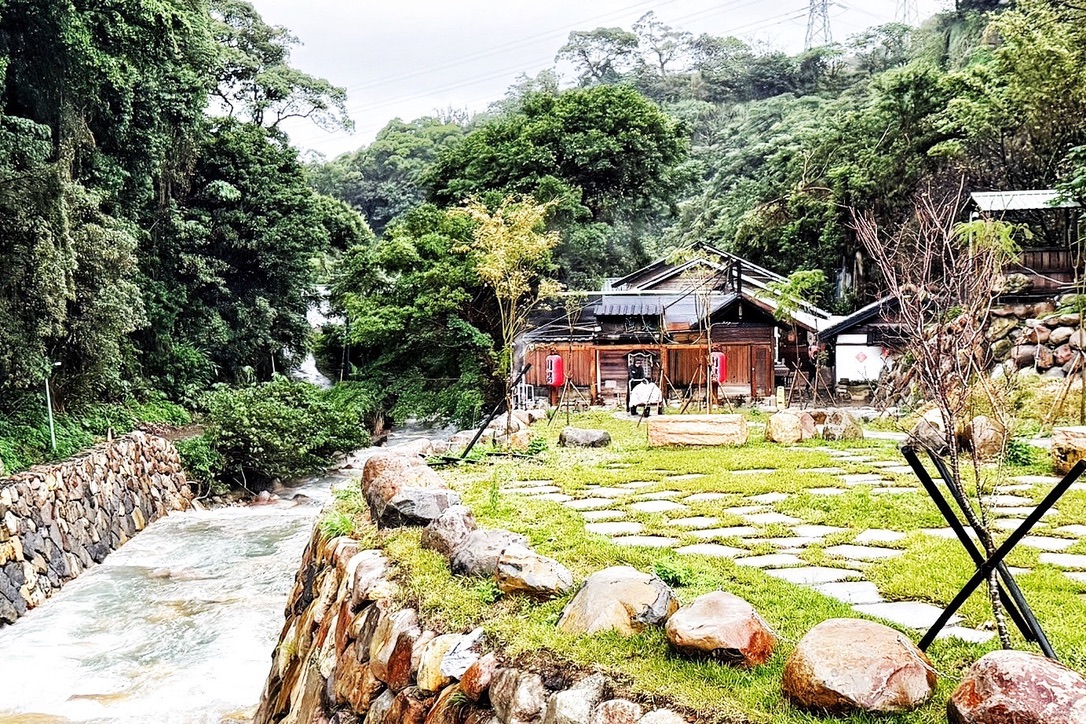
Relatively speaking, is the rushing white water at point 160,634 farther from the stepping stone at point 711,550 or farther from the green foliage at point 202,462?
the stepping stone at point 711,550

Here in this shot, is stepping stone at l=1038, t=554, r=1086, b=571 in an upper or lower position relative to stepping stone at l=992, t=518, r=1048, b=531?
lower

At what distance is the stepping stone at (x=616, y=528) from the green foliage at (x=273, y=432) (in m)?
12.0

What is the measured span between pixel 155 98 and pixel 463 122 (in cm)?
4699

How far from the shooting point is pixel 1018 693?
210 centimetres

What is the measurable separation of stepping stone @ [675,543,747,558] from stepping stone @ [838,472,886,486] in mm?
2674

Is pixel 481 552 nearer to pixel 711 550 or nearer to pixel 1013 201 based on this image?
pixel 711 550

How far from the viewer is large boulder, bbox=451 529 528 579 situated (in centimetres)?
422

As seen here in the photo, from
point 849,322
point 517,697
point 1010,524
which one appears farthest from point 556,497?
point 849,322

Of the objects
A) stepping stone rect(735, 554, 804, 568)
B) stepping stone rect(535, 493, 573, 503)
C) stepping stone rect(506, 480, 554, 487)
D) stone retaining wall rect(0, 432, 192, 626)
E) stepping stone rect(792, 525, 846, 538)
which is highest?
stepping stone rect(506, 480, 554, 487)

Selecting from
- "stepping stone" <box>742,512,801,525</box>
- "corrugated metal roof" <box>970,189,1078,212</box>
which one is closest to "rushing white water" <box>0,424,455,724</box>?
"stepping stone" <box>742,512,801,525</box>

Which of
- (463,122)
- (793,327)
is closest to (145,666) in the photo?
A: (793,327)

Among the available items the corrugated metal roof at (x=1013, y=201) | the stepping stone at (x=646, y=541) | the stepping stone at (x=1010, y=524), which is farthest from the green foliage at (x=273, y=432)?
the corrugated metal roof at (x=1013, y=201)

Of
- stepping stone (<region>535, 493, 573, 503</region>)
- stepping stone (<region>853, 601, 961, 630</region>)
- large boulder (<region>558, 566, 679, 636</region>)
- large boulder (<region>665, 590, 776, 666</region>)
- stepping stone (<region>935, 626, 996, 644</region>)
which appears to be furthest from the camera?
stepping stone (<region>535, 493, 573, 503</region>)

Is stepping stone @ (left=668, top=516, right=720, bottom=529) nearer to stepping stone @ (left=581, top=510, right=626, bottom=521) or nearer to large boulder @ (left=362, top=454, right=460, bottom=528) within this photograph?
stepping stone @ (left=581, top=510, right=626, bottom=521)
